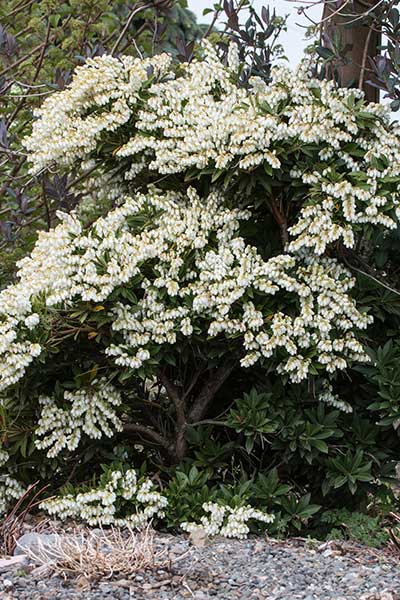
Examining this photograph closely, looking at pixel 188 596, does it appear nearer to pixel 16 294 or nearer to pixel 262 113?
pixel 16 294

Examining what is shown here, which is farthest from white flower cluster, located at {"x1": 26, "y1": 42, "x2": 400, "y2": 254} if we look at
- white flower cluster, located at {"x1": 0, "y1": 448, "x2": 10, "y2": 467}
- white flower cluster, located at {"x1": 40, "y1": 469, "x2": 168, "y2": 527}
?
white flower cluster, located at {"x1": 0, "y1": 448, "x2": 10, "y2": 467}

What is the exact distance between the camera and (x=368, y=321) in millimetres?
4598

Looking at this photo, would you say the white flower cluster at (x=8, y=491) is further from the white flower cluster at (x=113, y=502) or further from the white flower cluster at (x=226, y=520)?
the white flower cluster at (x=226, y=520)

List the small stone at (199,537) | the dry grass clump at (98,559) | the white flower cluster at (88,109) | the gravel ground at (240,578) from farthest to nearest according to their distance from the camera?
1. the white flower cluster at (88,109)
2. the small stone at (199,537)
3. the dry grass clump at (98,559)
4. the gravel ground at (240,578)

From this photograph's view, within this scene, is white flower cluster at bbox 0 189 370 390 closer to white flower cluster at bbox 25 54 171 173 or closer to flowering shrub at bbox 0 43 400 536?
flowering shrub at bbox 0 43 400 536

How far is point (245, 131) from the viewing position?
174 inches

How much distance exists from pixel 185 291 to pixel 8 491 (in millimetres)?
1449

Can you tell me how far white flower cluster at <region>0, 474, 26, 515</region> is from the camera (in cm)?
480

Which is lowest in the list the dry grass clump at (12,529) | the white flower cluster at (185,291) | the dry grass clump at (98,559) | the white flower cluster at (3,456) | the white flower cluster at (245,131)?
the dry grass clump at (98,559)

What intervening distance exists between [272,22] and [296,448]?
2.38 m

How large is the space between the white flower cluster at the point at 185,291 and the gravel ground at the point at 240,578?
875mm

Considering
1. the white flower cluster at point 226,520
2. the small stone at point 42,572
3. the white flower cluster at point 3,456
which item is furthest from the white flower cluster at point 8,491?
the small stone at point 42,572

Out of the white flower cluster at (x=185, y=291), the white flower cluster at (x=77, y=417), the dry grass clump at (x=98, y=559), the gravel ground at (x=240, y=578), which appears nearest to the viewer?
the gravel ground at (x=240, y=578)

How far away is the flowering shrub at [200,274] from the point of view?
14.5ft
